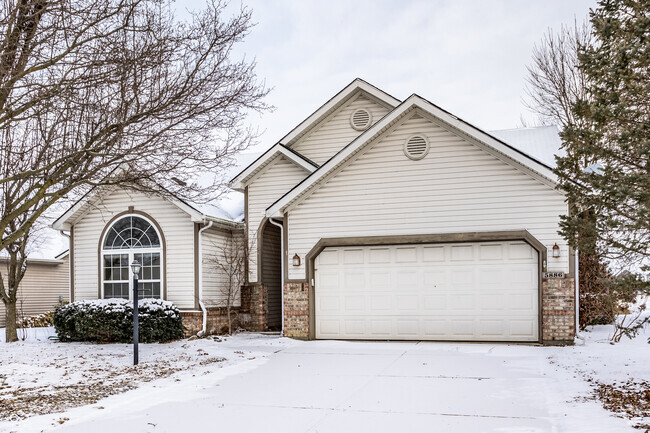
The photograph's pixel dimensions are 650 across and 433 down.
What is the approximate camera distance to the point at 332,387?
935cm

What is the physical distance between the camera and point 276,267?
64.4 feet

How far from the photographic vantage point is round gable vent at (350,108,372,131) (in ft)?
58.9

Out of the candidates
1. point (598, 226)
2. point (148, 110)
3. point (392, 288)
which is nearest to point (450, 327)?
point (392, 288)

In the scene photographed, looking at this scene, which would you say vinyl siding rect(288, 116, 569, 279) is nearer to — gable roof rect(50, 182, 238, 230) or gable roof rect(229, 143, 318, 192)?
gable roof rect(229, 143, 318, 192)

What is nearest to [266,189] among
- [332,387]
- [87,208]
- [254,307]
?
[254,307]

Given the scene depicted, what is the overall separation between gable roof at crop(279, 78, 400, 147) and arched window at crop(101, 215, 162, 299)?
Result: 4.72 m

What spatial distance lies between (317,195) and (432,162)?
292 cm

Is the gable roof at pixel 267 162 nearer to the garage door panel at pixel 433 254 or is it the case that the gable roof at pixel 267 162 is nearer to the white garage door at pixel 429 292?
the white garage door at pixel 429 292

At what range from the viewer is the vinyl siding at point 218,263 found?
1733 cm

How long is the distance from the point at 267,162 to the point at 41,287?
13422mm

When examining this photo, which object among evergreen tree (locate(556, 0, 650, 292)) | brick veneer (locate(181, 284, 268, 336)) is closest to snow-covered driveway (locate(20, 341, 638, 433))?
evergreen tree (locate(556, 0, 650, 292))

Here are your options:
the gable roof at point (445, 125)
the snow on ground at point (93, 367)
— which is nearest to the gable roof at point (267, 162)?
the gable roof at point (445, 125)

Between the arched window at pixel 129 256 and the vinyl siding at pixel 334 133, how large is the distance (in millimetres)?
5074

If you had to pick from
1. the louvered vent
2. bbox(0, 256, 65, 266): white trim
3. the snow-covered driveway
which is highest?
the louvered vent
